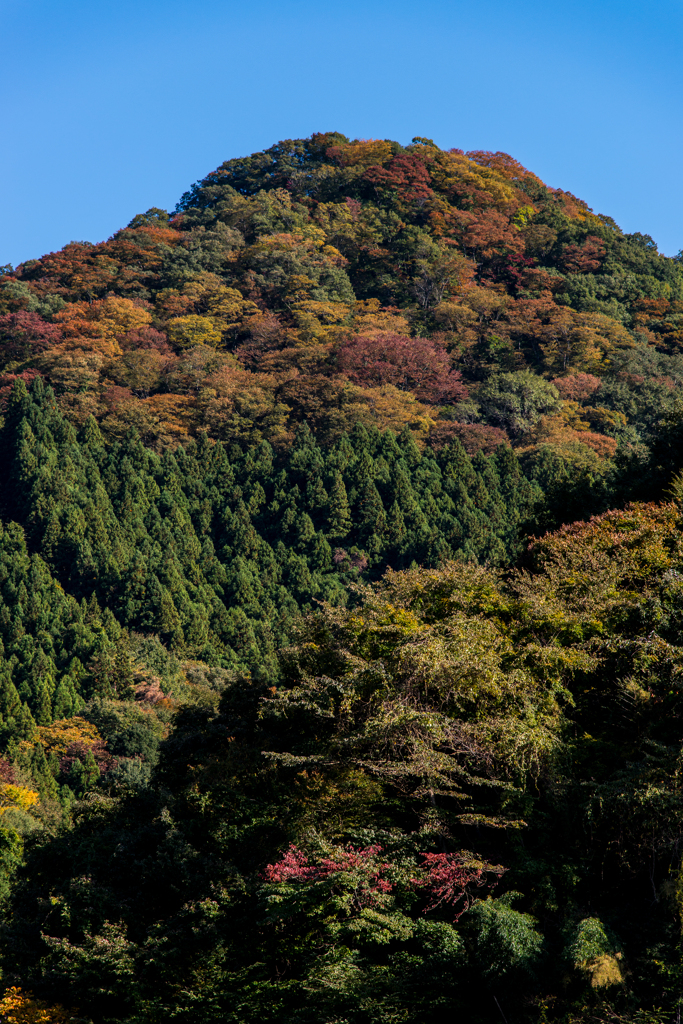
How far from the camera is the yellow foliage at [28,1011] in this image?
13416 mm

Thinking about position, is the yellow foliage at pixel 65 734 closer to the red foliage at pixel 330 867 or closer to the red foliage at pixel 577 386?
the red foliage at pixel 330 867

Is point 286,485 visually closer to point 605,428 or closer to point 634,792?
point 605,428

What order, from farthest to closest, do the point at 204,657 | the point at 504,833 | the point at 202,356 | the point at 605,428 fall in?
1. the point at 202,356
2. the point at 605,428
3. the point at 204,657
4. the point at 504,833

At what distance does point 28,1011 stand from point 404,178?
8148 cm

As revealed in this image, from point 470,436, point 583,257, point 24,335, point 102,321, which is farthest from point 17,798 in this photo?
point 583,257

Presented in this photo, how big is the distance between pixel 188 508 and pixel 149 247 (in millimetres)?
35966

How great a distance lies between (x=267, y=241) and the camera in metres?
79.5

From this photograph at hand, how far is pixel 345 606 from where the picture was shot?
30609 millimetres

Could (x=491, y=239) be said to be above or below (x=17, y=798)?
above

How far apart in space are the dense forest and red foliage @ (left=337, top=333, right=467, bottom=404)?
25 centimetres

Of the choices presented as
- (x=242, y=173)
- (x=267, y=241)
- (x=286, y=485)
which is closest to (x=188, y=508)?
(x=286, y=485)

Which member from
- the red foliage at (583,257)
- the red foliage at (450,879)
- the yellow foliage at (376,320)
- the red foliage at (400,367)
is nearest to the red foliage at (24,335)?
the red foliage at (400,367)

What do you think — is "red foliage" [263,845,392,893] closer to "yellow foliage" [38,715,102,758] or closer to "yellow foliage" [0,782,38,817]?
"yellow foliage" [0,782,38,817]

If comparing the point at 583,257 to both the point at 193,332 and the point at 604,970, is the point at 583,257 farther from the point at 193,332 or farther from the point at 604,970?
the point at 604,970
